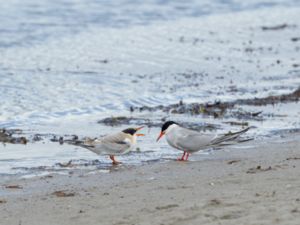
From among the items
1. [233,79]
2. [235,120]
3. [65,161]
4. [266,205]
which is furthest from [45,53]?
[266,205]

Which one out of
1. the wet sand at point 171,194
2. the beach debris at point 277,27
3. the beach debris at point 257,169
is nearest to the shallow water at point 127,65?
the beach debris at point 277,27

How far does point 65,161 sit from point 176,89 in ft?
21.7

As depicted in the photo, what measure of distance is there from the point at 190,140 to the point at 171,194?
8.73ft

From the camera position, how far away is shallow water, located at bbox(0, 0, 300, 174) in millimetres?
13531

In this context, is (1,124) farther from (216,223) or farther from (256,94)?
(216,223)

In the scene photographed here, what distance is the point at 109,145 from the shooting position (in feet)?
36.2

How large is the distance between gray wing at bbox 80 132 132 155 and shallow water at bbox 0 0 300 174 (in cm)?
19

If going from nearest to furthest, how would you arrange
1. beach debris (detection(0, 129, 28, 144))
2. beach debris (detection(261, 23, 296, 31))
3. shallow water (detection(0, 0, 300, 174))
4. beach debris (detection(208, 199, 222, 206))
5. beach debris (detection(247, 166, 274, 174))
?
beach debris (detection(208, 199, 222, 206)) → beach debris (detection(247, 166, 274, 174)) → beach debris (detection(0, 129, 28, 144)) → shallow water (detection(0, 0, 300, 174)) → beach debris (detection(261, 23, 296, 31))

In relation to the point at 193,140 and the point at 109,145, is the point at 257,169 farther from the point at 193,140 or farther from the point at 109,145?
the point at 109,145

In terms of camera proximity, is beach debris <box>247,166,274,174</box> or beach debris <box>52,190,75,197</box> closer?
beach debris <box>52,190,75,197</box>

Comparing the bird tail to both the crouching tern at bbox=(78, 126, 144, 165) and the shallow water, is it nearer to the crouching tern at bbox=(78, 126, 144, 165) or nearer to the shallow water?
the shallow water

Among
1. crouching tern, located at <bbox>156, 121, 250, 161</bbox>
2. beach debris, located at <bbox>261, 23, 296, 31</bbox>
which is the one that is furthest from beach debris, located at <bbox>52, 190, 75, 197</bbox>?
beach debris, located at <bbox>261, 23, 296, 31</bbox>

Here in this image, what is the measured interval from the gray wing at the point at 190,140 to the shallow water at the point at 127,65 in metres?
0.33

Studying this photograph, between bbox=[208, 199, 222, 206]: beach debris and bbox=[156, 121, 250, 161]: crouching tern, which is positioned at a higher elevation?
bbox=[156, 121, 250, 161]: crouching tern
